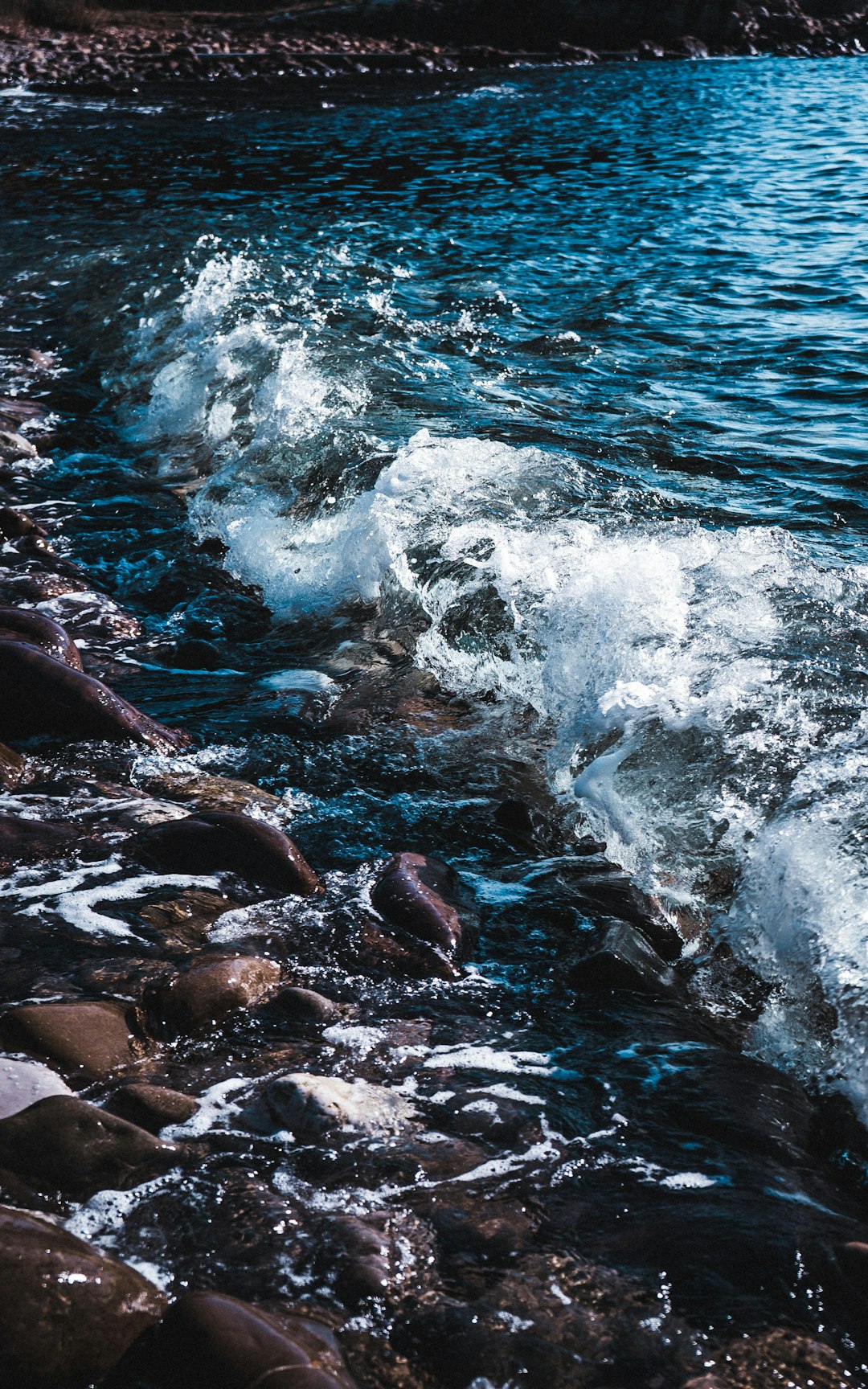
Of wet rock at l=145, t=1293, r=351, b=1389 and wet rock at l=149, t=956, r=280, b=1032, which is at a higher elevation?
wet rock at l=145, t=1293, r=351, b=1389

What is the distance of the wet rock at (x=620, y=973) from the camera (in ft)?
9.78

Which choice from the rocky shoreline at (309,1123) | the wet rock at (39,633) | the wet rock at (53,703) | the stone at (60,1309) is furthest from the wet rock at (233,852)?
the stone at (60,1309)

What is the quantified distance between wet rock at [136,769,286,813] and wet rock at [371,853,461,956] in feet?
2.00

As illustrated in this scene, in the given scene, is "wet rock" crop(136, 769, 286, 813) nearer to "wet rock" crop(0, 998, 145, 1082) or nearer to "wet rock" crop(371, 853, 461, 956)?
"wet rock" crop(371, 853, 461, 956)

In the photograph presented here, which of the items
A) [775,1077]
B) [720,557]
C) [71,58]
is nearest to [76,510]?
[720,557]

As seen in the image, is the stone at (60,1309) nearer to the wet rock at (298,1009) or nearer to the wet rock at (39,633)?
the wet rock at (298,1009)

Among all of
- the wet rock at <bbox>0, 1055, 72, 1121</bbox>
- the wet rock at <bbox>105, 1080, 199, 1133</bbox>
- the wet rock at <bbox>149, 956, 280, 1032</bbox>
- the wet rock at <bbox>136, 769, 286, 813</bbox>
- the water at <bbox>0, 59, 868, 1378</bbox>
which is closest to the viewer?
the wet rock at <bbox>0, 1055, 72, 1121</bbox>

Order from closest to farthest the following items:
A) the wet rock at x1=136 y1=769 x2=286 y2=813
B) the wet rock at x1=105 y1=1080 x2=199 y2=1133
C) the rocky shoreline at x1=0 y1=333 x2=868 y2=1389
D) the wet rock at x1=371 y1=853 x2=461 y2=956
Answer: the rocky shoreline at x1=0 y1=333 x2=868 y2=1389, the wet rock at x1=105 y1=1080 x2=199 y2=1133, the wet rock at x1=371 y1=853 x2=461 y2=956, the wet rock at x1=136 y1=769 x2=286 y2=813

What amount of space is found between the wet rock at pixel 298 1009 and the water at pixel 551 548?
51cm

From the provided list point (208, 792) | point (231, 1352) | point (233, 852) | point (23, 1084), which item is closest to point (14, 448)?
point (208, 792)

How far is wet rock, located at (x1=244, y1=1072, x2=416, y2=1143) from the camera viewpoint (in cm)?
236

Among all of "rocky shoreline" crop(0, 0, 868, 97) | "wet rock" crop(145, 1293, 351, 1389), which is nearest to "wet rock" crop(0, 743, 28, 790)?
"wet rock" crop(145, 1293, 351, 1389)

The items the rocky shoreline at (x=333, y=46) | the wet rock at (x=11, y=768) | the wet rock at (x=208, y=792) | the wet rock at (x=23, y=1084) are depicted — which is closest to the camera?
the wet rock at (x=23, y=1084)

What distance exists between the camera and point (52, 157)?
18.2m
